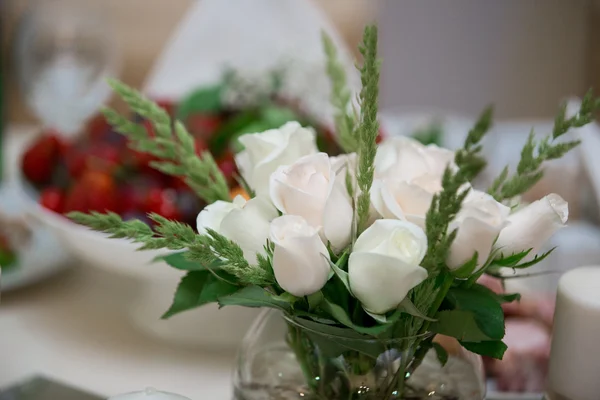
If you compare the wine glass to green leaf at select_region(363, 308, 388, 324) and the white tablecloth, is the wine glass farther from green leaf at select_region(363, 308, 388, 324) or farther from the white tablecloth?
green leaf at select_region(363, 308, 388, 324)

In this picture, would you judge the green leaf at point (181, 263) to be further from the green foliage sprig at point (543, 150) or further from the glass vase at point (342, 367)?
the green foliage sprig at point (543, 150)

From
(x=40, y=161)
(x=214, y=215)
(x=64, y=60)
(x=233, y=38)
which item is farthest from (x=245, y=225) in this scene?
(x=233, y=38)

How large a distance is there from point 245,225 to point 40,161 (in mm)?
570

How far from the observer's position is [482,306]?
1.30 ft

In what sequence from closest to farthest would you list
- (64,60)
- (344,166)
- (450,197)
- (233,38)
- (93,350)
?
(450,197) → (344,166) → (93,350) → (64,60) → (233,38)

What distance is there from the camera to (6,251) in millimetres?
780

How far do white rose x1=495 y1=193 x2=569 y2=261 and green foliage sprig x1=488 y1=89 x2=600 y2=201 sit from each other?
0.08 feet

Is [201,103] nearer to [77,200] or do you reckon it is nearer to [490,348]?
[77,200]

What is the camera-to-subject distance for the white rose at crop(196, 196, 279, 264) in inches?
15.3

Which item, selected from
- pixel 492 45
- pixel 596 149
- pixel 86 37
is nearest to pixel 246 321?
pixel 596 149

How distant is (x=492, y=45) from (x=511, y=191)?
6.25 feet

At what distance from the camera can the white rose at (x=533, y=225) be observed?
0.39 metres

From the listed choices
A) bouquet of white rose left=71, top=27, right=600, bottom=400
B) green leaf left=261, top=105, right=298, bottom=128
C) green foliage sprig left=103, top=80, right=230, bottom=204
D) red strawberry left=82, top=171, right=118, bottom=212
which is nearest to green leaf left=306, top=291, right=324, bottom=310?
bouquet of white rose left=71, top=27, right=600, bottom=400

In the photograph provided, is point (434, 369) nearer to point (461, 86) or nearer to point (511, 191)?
point (511, 191)
